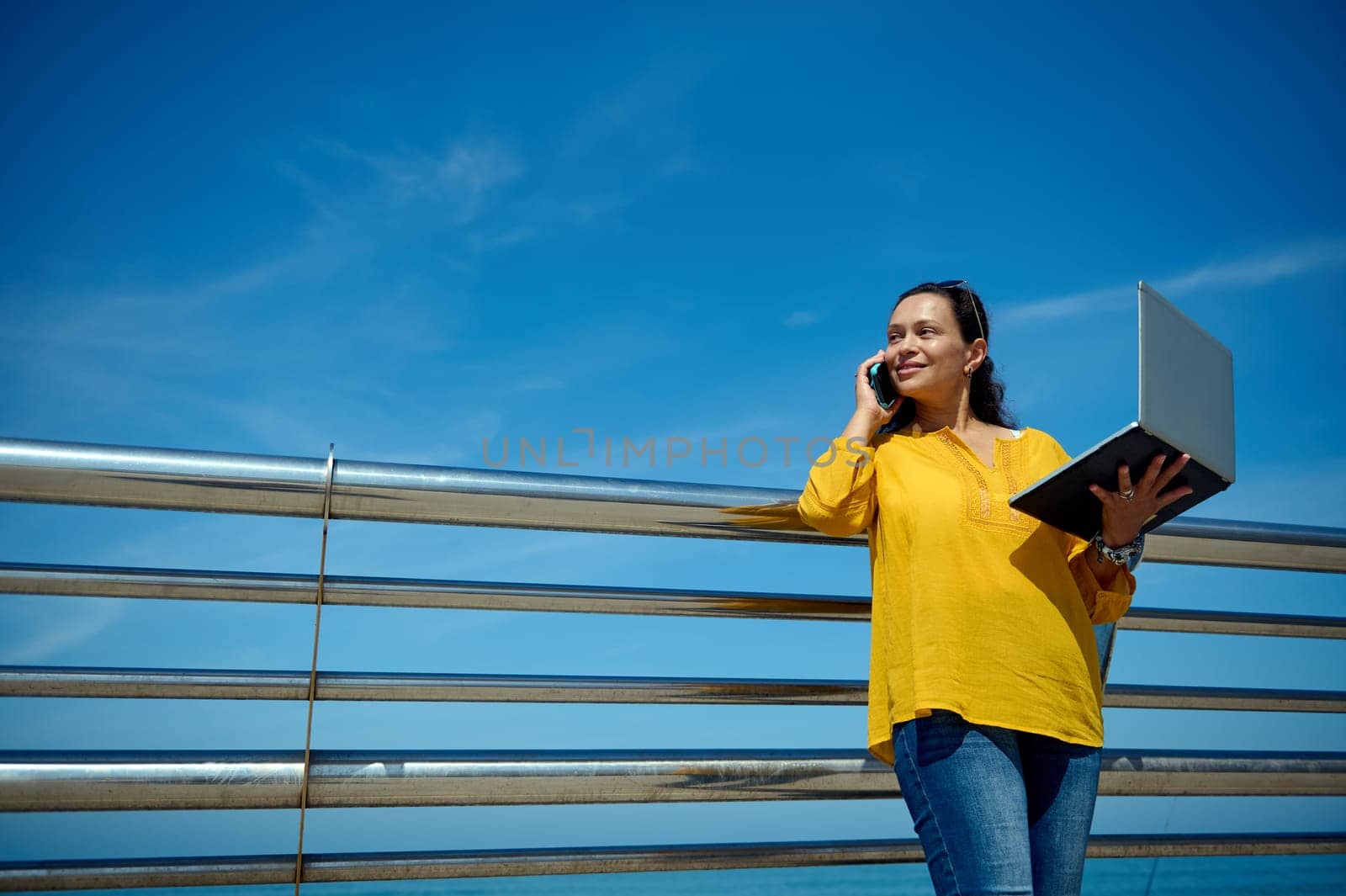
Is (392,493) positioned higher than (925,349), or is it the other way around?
(925,349)

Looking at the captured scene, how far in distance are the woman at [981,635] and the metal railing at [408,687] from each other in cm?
26

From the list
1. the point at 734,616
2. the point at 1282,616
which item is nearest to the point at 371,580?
the point at 734,616

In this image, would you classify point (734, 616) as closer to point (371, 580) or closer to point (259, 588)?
point (371, 580)

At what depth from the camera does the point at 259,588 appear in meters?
2.15

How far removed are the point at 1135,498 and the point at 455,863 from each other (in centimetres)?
152

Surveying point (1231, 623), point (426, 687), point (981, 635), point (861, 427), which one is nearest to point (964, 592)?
point (981, 635)

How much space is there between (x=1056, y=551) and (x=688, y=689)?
0.82m

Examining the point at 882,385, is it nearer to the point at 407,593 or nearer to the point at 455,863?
the point at 407,593

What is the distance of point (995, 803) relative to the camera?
194cm

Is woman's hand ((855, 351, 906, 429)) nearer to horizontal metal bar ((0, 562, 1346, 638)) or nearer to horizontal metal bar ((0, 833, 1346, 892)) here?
horizontal metal bar ((0, 562, 1346, 638))

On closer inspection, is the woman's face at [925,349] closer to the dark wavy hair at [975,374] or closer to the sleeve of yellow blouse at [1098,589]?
the dark wavy hair at [975,374]

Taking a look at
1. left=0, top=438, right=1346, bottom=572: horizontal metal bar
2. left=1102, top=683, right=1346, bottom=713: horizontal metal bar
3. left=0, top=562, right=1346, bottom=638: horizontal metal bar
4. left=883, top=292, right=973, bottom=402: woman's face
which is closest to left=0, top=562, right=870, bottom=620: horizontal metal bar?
left=0, top=562, right=1346, bottom=638: horizontal metal bar

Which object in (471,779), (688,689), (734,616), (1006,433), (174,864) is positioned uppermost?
(1006,433)

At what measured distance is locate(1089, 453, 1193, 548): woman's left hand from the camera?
210cm
